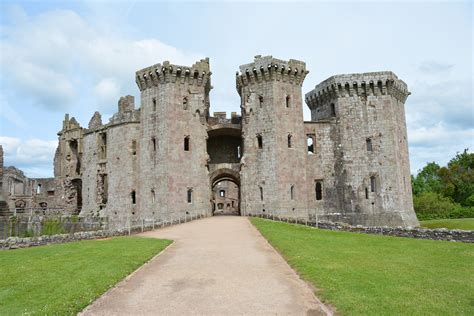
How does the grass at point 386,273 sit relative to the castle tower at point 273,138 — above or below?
below

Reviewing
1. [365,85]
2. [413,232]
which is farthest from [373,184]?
[413,232]

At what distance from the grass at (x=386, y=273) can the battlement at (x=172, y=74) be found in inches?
842

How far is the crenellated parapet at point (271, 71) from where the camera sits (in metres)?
34.8

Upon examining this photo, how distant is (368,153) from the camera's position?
3500cm

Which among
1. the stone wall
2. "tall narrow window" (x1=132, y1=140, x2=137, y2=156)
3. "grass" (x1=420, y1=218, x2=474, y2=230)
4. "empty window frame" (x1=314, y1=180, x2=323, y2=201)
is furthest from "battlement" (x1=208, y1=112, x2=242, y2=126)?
"grass" (x1=420, y1=218, x2=474, y2=230)

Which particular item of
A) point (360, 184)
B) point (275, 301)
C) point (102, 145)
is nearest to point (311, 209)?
point (360, 184)

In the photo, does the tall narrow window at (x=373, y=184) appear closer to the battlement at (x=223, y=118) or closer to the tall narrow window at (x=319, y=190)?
the tall narrow window at (x=319, y=190)

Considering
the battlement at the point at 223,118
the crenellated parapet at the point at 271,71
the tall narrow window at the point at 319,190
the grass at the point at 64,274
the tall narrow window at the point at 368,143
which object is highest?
the crenellated parapet at the point at 271,71

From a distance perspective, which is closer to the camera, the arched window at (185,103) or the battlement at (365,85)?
the battlement at (365,85)

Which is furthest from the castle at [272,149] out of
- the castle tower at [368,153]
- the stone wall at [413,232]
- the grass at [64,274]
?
the grass at [64,274]

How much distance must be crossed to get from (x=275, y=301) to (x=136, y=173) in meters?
29.1

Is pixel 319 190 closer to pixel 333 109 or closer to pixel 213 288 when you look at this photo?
pixel 333 109

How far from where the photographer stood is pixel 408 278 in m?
10.1

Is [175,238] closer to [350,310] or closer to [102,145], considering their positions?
[350,310]
